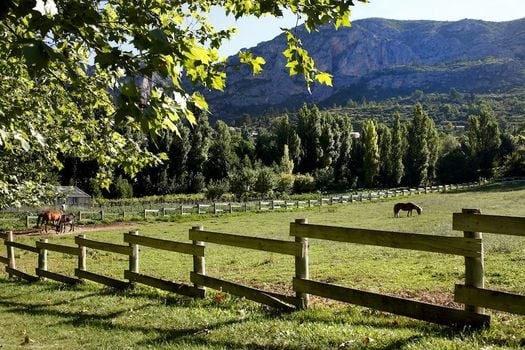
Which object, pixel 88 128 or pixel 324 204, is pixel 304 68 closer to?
pixel 88 128

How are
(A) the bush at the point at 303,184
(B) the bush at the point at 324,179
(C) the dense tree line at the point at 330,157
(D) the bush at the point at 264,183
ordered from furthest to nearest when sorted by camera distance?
(B) the bush at the point at 324,179, (A) the bush at the point at 303,184, (C) the dense tree line at the point at 330,157, (D) the bush at the point at 264,183

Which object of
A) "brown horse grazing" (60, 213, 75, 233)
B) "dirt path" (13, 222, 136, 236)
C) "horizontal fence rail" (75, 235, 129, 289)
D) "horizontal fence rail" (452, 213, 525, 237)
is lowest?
"dirt path" (13, 222, 136, 236)

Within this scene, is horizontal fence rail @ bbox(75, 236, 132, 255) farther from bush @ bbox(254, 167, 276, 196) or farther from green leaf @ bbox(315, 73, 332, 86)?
bush @ bbox(254, 167, 276, 196)

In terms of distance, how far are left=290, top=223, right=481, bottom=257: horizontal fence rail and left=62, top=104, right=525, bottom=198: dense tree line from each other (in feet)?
204

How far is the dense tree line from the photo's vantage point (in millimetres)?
74812

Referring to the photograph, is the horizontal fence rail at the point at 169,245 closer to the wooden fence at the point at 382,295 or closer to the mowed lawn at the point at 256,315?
the wooden fence at the point at 382,295

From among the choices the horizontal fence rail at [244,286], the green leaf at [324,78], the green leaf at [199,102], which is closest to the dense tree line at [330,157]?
the horizontal fence rail at [244,286]

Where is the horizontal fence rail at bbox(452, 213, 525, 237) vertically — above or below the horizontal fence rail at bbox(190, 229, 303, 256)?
above

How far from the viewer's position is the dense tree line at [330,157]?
74.8 meters

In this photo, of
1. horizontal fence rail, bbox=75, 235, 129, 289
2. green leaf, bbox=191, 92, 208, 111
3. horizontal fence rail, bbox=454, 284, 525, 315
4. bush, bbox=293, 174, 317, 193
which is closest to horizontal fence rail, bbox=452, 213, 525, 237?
horizontal fence rail, bbox=454, 284, 525, 315

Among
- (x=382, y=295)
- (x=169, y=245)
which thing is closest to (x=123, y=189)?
(x=169, y=245)

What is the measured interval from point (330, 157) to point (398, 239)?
85146 millimetres

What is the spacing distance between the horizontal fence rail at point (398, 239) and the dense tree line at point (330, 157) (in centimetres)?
6225

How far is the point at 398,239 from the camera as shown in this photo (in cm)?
632
